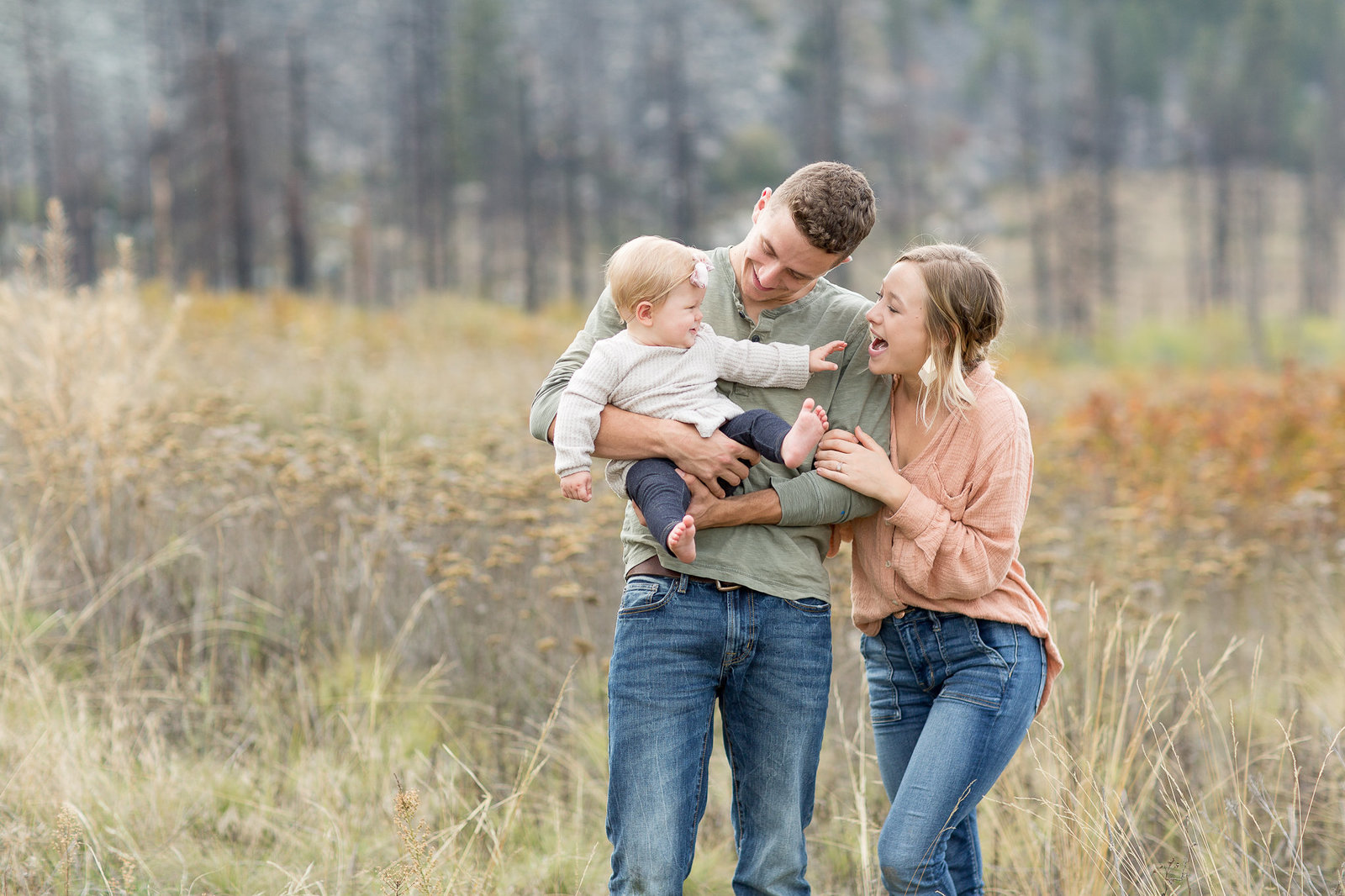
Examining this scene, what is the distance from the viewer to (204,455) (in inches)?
162

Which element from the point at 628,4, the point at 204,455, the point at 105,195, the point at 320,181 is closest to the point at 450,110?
the point at 320,181

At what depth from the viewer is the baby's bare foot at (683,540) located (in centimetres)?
186

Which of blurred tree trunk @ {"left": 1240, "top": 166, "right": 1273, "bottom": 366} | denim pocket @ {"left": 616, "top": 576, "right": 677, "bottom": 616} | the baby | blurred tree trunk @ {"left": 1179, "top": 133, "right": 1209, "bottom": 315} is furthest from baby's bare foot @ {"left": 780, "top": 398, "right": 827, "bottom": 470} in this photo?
blurred tree trunk @ {"left": 1179, "top": 133, "right": 1209, "bottom": 315}

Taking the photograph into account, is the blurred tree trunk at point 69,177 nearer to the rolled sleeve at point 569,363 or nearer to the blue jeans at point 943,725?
the rolled sleeve at point 569,363

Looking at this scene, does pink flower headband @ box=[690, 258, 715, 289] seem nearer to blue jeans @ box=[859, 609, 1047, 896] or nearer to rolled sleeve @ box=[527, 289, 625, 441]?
rolled sleeve @ box=[527, 289, 625, 441]

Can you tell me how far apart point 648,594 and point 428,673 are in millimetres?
→ 1775

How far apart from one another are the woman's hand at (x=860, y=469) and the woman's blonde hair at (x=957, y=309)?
0.70ft

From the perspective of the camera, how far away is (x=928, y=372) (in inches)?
83.7

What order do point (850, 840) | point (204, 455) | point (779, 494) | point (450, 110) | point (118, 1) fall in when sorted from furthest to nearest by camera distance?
point (118, 1) → point (450, 110) → point (204, 455) → point (850, 840) → point (779, 494)

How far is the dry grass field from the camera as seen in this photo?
8.83 feet

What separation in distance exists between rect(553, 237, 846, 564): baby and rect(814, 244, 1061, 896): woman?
0.48ft

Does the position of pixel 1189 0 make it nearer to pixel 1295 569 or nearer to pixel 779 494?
pixel 1295 569

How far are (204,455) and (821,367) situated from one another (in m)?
3.07

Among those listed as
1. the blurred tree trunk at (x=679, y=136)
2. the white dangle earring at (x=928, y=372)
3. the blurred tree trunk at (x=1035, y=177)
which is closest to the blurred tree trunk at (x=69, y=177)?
the blurred tree trunk at (x=679, y=136)
